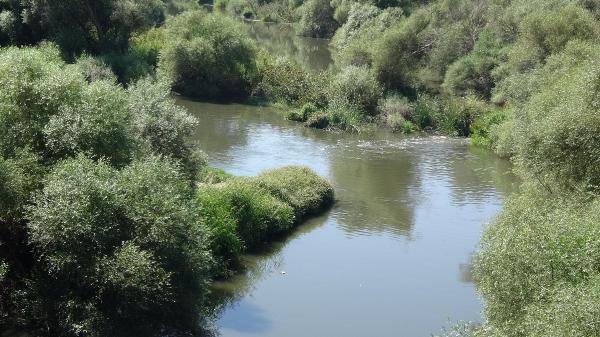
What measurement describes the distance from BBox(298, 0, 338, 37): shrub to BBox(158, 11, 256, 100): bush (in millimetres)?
44213

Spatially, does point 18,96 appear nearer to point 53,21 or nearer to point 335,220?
point 335,220

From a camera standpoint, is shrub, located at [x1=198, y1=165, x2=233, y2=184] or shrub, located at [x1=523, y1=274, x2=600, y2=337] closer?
shrub, located at [x1=523, y1=274, x2=600, y2=337]

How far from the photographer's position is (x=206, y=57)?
193 feet

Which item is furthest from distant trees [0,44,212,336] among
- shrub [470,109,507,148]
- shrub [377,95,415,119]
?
shrub [377,95,415,119]

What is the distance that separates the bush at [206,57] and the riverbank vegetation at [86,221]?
32380mm

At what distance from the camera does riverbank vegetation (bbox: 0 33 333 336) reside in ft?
68.4

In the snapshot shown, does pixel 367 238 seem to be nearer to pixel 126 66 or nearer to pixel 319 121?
pixel 319 121

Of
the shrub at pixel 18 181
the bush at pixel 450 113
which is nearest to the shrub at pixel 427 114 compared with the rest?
the bush at pixel 450 113

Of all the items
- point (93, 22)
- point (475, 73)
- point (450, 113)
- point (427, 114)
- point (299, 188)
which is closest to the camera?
point (299, 188)

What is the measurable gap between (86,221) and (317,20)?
88.6m

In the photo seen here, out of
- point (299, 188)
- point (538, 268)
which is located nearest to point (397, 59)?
point (299, 188)

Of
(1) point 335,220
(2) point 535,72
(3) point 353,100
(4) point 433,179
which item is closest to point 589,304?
(1) point 335,220

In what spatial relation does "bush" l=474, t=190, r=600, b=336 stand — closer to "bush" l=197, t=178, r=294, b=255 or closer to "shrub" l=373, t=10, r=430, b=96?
"bush" l=197, t=178, r=294, b=255

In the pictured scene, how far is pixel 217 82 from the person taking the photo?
2403 inches
